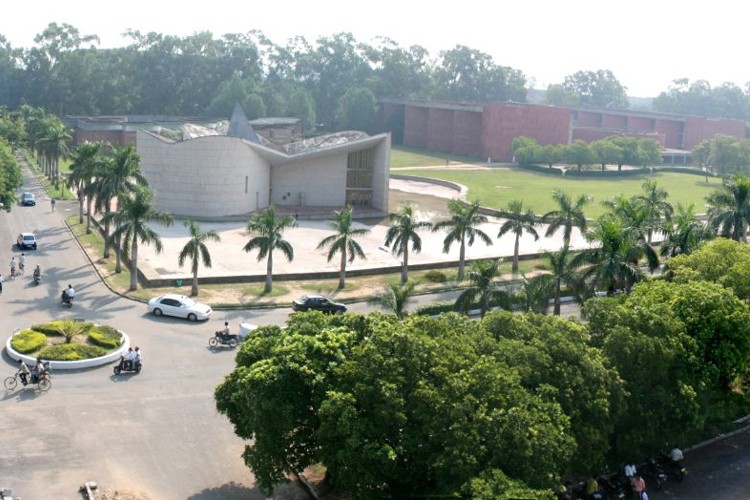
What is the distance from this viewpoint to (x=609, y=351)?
23109 millimetres

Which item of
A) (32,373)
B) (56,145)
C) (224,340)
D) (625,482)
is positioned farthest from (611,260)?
(56,145)

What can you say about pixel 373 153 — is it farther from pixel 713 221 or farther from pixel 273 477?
pixel 273 477

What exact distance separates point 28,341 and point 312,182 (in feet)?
122

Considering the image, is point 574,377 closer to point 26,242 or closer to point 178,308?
point 178,308

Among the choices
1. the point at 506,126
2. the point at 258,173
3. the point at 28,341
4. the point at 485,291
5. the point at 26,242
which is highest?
the point at 506,126

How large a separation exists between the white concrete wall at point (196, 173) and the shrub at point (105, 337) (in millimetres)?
26636

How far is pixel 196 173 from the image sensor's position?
191 feet

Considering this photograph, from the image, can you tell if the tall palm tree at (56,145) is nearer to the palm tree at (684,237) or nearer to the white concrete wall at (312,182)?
the white concrete wall at (312,182)

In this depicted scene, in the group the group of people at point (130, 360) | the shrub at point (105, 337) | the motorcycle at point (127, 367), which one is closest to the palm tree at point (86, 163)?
the shrub at point (105, 337)

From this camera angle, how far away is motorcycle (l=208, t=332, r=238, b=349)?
32.6 metres

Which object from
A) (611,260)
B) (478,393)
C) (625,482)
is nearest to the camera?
(478,393)

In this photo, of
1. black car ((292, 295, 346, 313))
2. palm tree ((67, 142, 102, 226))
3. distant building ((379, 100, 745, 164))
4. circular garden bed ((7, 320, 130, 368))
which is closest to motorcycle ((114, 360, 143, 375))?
circular garden bed ((7, 320, 130, 368))

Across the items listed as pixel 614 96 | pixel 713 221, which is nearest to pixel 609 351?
pixel 713 221

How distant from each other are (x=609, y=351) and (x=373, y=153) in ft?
146
